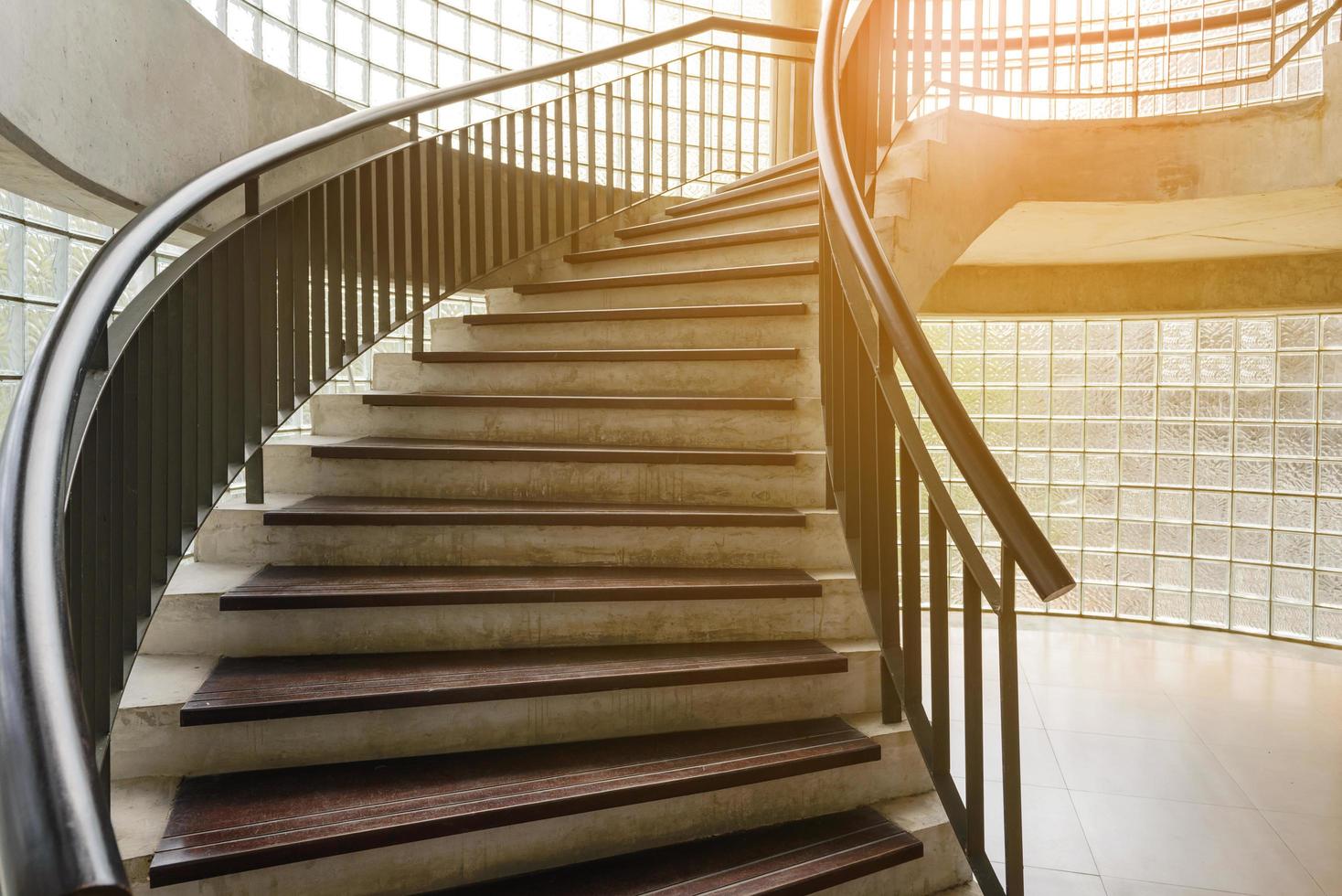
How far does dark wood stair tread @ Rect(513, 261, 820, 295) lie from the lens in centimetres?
314

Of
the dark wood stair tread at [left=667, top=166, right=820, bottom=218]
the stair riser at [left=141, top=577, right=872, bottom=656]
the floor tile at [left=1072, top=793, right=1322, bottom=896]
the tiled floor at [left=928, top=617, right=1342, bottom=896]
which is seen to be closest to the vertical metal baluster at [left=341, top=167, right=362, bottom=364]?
the stair riser at [left=141, top=577, right=872, bottom=656]

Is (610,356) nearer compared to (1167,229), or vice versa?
(610,356)

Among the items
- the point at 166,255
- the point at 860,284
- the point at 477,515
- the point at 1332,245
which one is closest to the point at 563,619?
the point at 477,515

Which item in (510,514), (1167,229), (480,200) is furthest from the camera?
(1167,229)

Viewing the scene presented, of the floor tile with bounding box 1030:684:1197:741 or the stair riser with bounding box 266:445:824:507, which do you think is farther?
the floor tile with bounding box 1030:684:1197:741

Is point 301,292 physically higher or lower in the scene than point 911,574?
higher

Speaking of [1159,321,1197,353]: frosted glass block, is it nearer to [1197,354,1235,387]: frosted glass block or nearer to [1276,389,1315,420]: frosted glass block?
[1197,354,1235,387]: frosted glass block

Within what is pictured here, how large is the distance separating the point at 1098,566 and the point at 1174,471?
3.16 ft

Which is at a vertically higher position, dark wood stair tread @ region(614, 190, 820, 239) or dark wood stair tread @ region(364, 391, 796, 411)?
dark wood stair tread @ region(614, 190, 820, 239)

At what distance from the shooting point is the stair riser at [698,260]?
3371 millimetres

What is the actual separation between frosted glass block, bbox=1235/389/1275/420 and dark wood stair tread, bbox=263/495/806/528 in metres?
5.53

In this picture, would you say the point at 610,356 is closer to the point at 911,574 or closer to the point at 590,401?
the point at 590,401

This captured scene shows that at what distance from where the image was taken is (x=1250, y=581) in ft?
20.5

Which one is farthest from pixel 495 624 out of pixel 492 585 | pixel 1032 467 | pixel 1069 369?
pixel 1069 369
